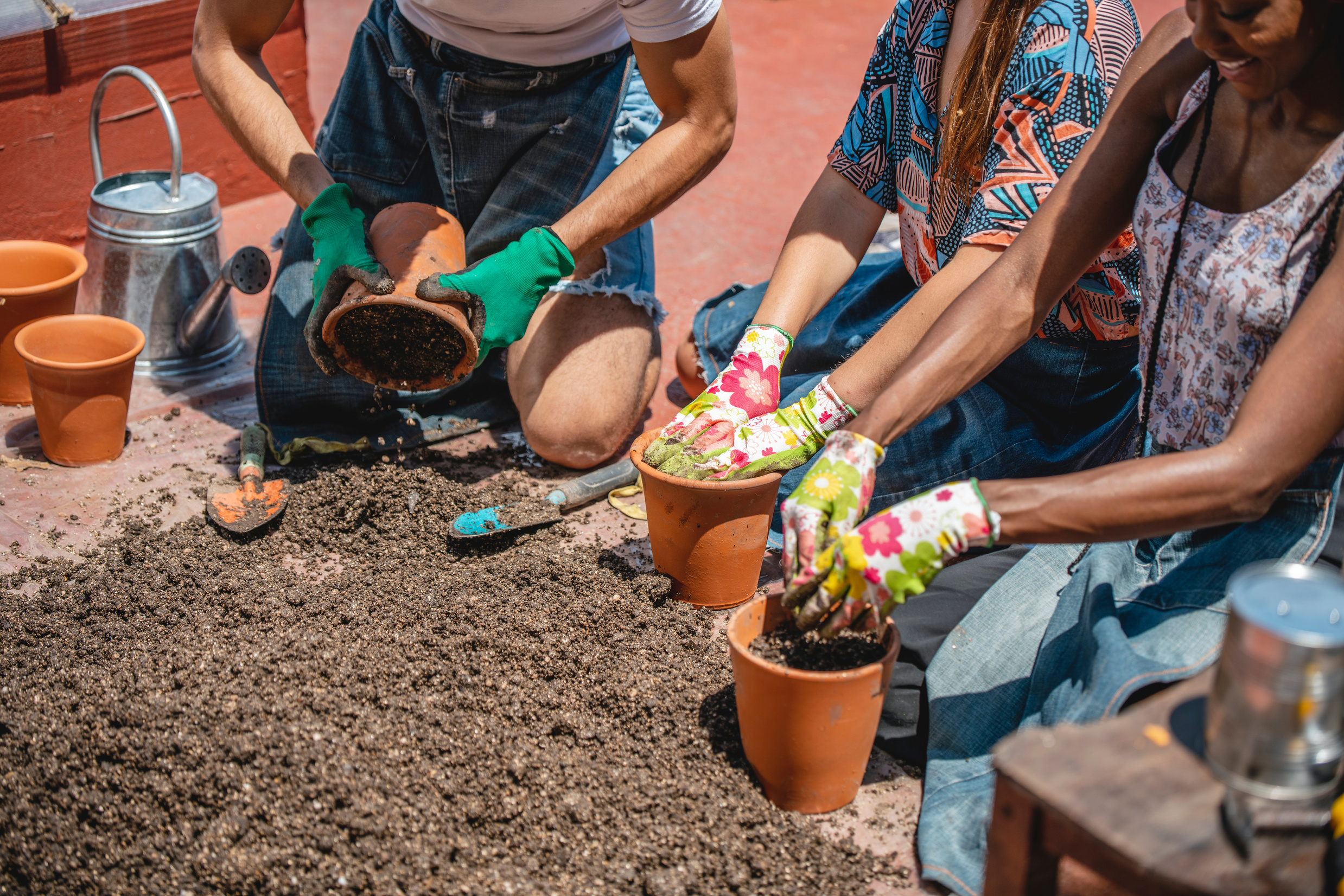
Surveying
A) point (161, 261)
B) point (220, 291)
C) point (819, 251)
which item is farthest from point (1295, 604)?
point (161, 261)

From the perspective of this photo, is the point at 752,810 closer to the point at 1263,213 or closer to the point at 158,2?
the point at 1263,213

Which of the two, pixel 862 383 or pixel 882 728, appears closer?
pixel 882 728

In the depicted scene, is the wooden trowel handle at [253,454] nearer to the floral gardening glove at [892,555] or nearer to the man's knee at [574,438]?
the man's knee at [574,438]

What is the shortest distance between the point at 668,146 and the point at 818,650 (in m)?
1.47

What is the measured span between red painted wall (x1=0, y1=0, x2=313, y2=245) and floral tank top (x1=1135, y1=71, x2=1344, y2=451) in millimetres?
3656

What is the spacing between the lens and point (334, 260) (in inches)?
109

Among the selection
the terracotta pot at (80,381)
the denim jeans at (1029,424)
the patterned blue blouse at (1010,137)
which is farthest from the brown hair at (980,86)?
the terracotta pot at (80,381)

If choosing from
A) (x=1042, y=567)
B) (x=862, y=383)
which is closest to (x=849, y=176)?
(x=862, y=383)

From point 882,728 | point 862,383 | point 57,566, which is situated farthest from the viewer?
point 57,566

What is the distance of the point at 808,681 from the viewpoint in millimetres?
1777

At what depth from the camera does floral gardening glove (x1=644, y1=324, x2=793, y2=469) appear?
2328 mm

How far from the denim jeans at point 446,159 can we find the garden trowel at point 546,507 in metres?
0.55

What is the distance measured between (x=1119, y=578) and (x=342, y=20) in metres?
5.98

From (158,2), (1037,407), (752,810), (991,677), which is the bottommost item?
(752,810)
